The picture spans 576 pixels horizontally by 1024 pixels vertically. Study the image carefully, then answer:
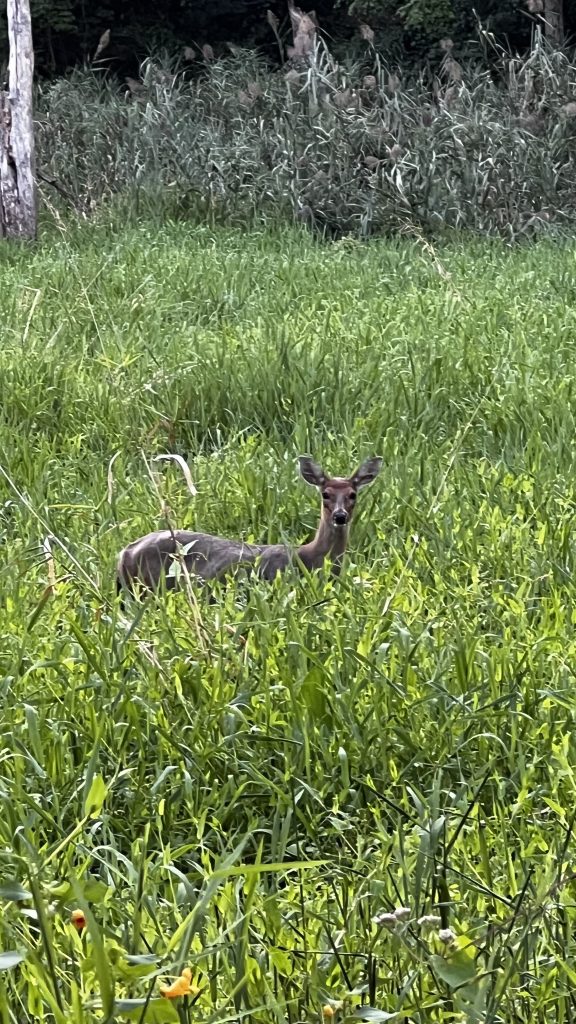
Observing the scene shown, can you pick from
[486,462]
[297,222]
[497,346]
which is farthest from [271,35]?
[486,462]

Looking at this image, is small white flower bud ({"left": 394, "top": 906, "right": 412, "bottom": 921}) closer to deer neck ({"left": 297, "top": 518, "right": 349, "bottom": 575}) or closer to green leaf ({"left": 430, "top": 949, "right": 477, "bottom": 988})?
green leaf ({"left": 430, "top": 949, "right": 477, "bottom": 988})

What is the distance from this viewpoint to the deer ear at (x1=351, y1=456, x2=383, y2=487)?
4785mm

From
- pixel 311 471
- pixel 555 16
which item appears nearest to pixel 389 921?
pixel 311 471

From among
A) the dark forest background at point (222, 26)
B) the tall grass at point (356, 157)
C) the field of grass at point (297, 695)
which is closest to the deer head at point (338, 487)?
the field of grass at point (297, 695)

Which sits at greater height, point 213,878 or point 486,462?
point 213,878

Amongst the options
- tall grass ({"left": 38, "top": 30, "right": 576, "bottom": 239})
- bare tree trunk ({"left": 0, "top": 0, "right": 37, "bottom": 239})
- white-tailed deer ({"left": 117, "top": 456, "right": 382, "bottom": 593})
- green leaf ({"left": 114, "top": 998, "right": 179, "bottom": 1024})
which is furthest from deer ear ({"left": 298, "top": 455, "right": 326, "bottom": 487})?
bare tree trunk ({"left": 0, "top": 0, "right": 37, "bottom": 239})

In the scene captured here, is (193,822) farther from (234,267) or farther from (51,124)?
(51,124)

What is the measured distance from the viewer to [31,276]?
9531 mm

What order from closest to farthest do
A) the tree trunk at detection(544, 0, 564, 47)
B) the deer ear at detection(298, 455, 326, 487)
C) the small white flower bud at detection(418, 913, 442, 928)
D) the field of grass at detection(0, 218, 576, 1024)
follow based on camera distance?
the small white flower bud at detection(418, 913, 442, 928)
the field of grass at detection(0, 218, 576, 1024)
the deer ear at detection(298, 455, 326, 487)
the tree trunk at detection(544, 0, 564, 47)

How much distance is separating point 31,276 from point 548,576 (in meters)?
6.35

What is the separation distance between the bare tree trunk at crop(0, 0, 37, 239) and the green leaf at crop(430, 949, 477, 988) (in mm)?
11210

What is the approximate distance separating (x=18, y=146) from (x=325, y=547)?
8828 mm

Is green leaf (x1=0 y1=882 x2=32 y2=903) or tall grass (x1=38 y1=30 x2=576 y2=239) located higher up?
green leaf (x1=0 y1=882 x2=32 y2=903)

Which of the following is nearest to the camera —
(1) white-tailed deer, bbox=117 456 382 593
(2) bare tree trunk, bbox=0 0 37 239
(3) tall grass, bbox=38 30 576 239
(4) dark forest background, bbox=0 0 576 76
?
(1) white-tailed deer, bbox=117 456 382 593
